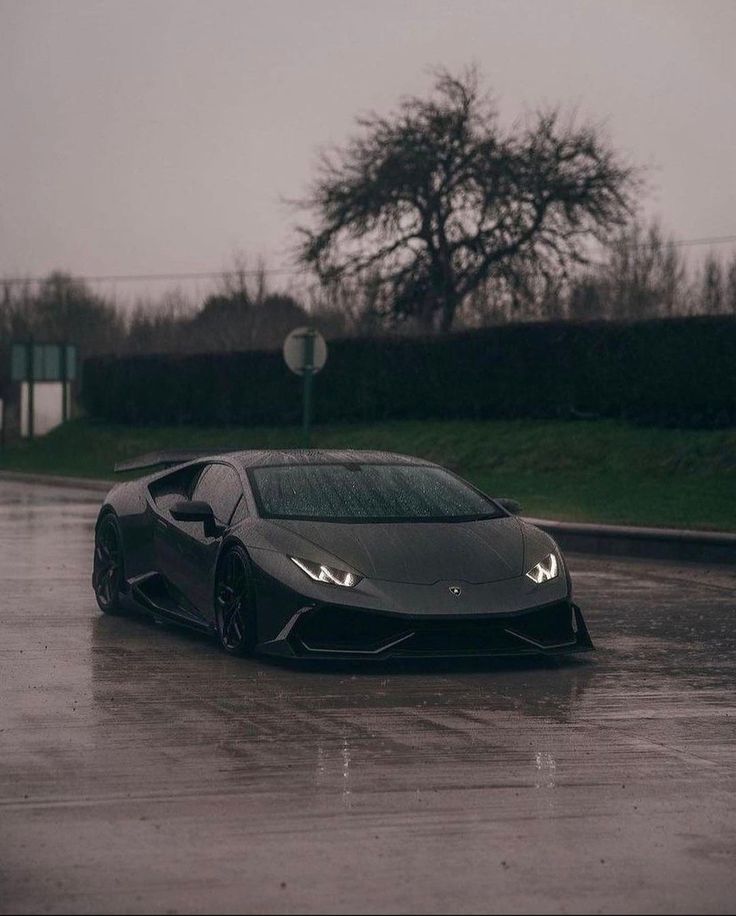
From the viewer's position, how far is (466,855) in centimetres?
621

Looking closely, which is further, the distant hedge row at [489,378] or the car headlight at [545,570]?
the distant hedge row at [489,378]

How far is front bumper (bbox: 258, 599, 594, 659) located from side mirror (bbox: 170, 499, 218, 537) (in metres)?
1.36

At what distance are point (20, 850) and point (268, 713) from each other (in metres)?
3.03

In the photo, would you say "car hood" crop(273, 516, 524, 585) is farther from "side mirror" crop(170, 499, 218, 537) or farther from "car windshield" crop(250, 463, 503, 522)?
"side mirror" crop(170, 499, 218, 537)

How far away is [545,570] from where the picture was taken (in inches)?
431

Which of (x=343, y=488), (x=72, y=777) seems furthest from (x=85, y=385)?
(x=72, y=777)

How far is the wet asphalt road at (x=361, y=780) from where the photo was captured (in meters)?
5.82

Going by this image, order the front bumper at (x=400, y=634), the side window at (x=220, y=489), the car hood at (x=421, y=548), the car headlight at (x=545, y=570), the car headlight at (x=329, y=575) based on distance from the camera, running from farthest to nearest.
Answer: the side window at (x=220, y=489) < the car headlight at (x=545, y=570) < the car hood at (x=421, y=548) < the car headlight at (x=329, y=575) < the front bumper at (x=400, y=634)

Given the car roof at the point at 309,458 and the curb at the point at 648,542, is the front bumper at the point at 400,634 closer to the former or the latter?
the car roof at the point at 309,458

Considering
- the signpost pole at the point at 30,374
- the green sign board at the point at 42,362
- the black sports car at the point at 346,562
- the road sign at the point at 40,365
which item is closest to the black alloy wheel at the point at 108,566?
the black sports car at the point at 346,562

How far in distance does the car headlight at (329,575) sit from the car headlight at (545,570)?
1090 mm

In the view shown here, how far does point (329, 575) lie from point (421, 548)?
65 cm

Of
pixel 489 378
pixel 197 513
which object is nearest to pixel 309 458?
pixel 197 513

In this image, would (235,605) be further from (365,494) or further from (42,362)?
(42,362)
